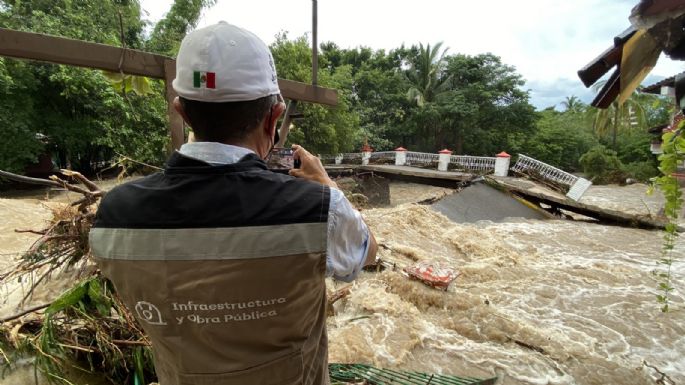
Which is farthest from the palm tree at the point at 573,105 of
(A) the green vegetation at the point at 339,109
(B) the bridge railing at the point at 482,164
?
(B) the bridge railing at the point at 482,164

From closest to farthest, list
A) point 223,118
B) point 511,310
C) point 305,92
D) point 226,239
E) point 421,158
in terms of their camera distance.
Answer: point 226,239 < point 223,118 < point 305,92 < point 511,310 < point 421,158

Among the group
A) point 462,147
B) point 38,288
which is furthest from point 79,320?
point 462,147

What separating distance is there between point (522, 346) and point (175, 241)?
4.59m

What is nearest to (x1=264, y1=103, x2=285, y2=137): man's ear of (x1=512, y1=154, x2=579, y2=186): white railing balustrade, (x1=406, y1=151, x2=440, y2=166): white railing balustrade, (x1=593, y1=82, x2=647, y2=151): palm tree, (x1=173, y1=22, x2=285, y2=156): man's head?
(x1=173, y1=22, x2=285, y2=156): man's head

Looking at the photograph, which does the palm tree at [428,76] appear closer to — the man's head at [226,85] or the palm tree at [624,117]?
the palm tree at [624,117]

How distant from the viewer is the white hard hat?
35.6 inches

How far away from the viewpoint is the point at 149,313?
93cm

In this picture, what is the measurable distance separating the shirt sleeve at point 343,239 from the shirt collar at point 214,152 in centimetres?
26

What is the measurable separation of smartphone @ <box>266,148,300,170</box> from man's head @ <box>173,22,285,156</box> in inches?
9.8

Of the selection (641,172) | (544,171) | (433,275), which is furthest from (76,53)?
(641,172)

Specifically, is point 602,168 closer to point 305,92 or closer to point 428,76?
point 428,76

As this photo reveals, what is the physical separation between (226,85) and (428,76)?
2481 centimetres

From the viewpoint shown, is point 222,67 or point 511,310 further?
point 511,310

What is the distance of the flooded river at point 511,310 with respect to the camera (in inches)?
157
